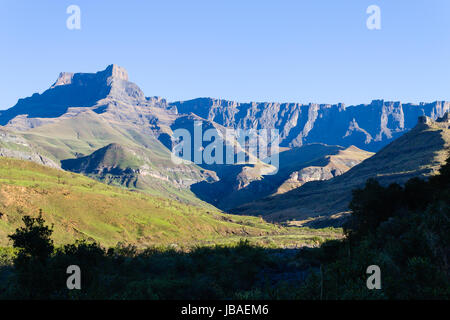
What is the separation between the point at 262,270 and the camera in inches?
2304

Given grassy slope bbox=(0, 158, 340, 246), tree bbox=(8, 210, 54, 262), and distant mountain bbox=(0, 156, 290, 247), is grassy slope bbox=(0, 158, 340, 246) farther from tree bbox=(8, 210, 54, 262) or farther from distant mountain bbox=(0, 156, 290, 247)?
tree bbox=(8, 210, 54, 262)

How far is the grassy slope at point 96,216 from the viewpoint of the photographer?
12938 centimetres

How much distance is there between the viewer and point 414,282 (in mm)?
→ 29922

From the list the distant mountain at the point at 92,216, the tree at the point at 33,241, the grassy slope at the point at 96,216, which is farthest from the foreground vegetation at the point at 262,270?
the grassy slope at the point at 96,216

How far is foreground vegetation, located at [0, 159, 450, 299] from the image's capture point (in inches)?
1174

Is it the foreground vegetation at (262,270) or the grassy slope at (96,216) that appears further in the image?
the grassy slope at (96,216)

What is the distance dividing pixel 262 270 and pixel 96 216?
103176 millimetres

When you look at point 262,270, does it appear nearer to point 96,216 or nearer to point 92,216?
point 92,216

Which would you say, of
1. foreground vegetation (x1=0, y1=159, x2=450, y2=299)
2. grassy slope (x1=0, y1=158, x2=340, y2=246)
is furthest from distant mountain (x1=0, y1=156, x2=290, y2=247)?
foreground vegetation (x1=0, y1=159, x2=450, y2=299)

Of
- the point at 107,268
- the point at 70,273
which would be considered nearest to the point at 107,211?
the point at 107,268

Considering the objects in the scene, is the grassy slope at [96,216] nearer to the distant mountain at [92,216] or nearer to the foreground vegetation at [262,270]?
the distant mountain at [92,216]

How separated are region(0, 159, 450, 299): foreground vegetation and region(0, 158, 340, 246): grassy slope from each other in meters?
64.5

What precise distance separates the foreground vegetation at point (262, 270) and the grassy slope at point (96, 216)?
64.5 meters
